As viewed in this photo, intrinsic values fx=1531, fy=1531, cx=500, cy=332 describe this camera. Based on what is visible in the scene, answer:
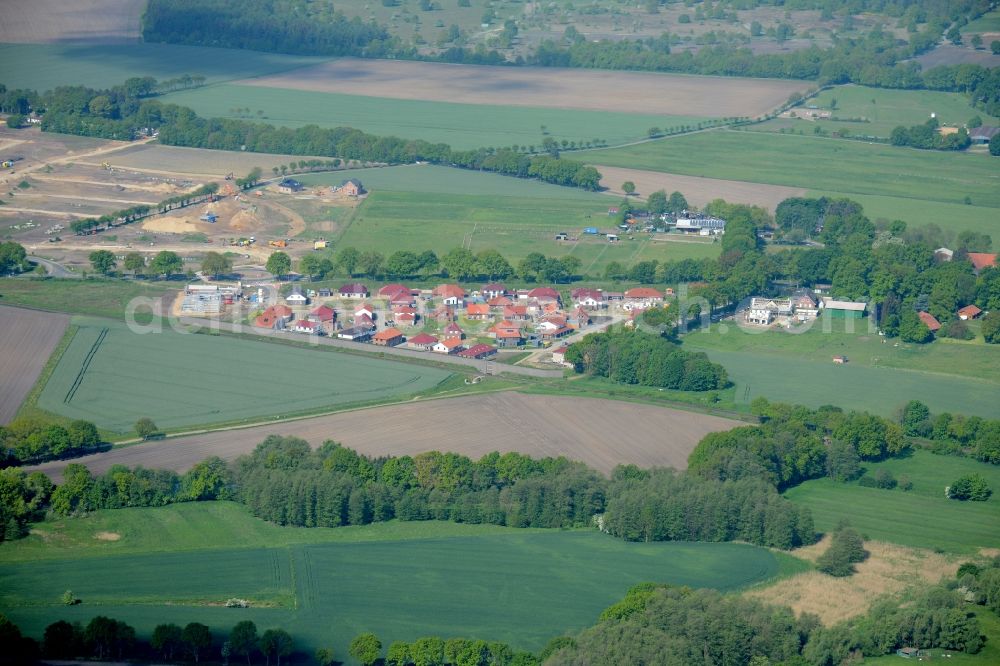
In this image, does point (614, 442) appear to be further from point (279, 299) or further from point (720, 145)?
point (720, 145)

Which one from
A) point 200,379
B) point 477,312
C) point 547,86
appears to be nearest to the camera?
point 200,379

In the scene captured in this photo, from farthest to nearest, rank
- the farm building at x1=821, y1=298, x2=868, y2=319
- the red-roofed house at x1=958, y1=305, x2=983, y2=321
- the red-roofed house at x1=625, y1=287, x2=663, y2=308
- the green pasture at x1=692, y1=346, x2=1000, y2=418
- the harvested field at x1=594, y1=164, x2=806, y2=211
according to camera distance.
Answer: the harvested field at x1=594, y1=164, x2=806, y2=211
the red-roofed house at x1=625, y1=287, x2=663, y2=308
the farm building at x1=821, y1=298, x2=868, y2=319
the red-roofed house at x1=958, y1=305, x2=983, y2=321
the green pasture at x1=692, y1=346, x2=1000, y2=418

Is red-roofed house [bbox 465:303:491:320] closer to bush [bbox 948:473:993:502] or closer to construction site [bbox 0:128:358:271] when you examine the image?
Answer: construction site [bbox 0:128:358:271]

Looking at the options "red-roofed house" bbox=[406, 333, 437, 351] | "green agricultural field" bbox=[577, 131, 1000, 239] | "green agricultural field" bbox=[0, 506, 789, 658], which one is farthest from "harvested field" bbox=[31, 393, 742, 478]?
"green agricultural field" bbox=[577, 131, 1000, 239]

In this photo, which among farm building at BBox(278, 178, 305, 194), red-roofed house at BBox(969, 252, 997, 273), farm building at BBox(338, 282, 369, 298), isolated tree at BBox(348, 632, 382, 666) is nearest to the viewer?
isolated tree at BBox(348, 632, 382, 666)

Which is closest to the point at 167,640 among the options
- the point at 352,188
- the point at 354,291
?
the point at 354,291

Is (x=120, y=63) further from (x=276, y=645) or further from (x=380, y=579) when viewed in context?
(x=276, y=645)
